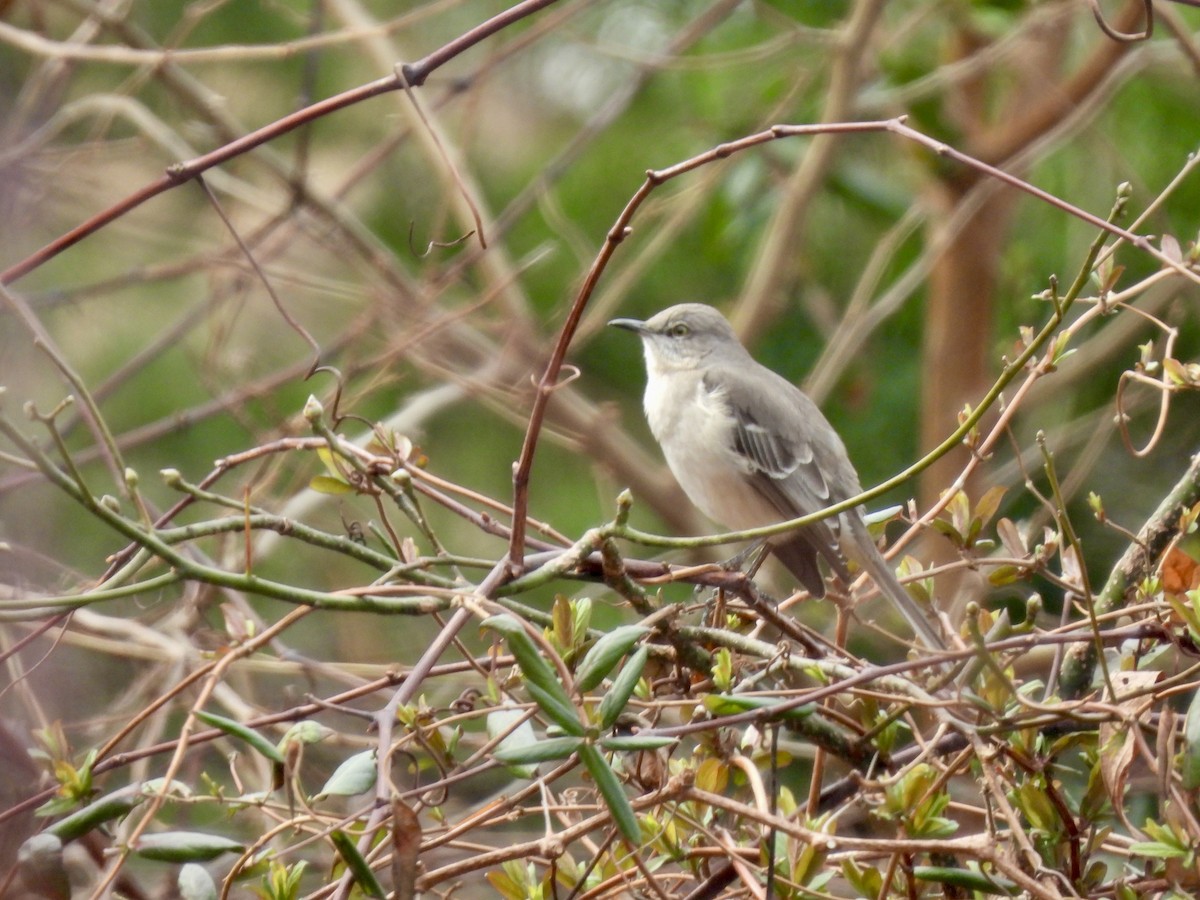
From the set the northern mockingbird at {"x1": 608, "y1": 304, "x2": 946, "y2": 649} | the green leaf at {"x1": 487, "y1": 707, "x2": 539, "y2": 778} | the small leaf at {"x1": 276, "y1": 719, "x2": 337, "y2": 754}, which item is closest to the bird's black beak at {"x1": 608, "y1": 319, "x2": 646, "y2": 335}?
the northern mockingbird at {"x1": 608, "y1": 304, "x2": 946, "y2": 649}

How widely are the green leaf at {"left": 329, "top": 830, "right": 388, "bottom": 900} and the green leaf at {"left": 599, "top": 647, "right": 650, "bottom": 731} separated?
0.33 m

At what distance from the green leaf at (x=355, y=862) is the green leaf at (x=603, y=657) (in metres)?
0.36

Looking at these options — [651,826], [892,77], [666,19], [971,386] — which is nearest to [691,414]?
[971,386]

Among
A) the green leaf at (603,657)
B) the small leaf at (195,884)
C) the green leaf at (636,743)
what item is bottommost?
the small leaf at (195,884)

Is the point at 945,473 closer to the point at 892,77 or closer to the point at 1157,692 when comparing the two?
the point at 892,77

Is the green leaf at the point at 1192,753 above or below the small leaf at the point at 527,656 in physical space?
below

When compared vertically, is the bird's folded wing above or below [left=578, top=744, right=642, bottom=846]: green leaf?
below

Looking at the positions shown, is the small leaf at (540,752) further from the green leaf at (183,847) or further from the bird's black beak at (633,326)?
the bird's black beak at (633,326)

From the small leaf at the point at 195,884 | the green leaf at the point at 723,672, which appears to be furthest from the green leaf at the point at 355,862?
the green leaf at the point at 723,672

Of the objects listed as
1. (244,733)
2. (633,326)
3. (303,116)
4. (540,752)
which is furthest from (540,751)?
(633,326)

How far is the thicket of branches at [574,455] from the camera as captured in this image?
1.85m

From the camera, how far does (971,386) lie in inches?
238

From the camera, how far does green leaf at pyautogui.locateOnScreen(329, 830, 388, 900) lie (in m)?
1.47

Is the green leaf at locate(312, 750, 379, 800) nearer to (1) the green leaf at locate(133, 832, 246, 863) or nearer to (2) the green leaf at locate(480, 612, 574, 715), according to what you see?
(1) the green leaf at locate(133, 832, 246, 863)
